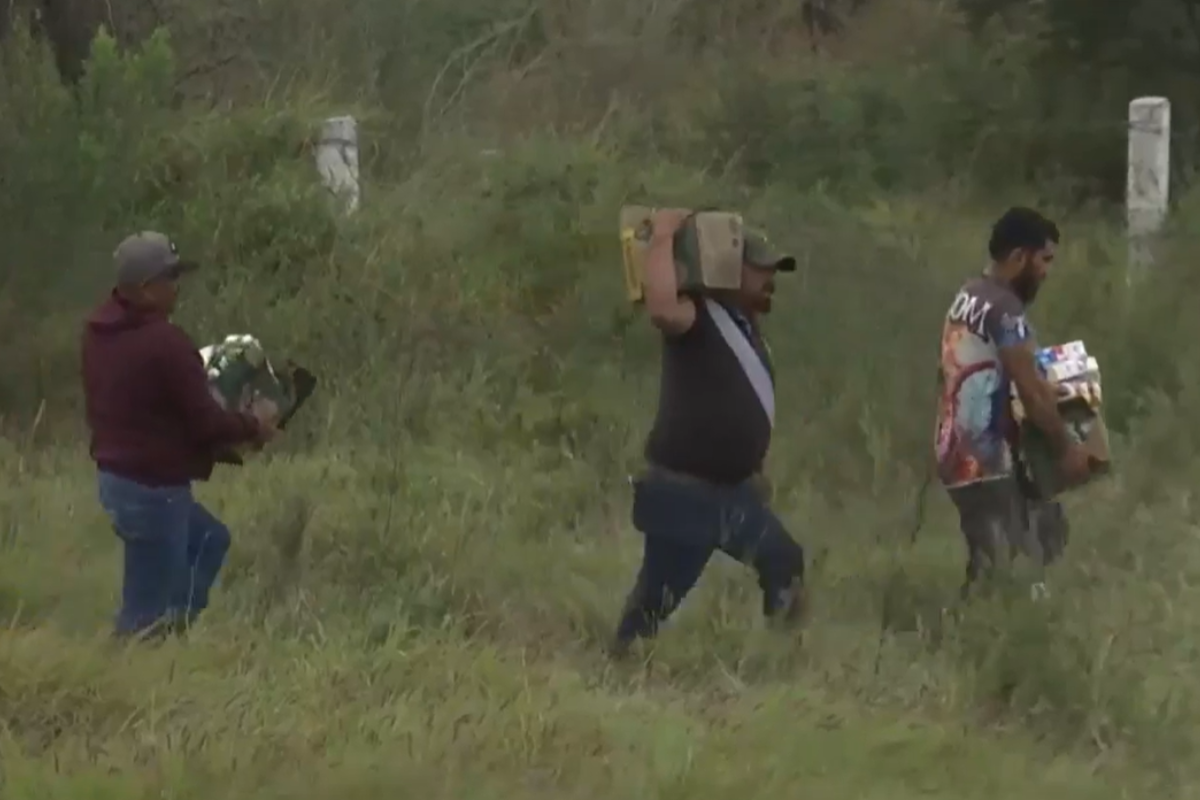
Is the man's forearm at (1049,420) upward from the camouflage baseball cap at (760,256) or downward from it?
downward

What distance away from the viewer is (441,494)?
7301 millimetres

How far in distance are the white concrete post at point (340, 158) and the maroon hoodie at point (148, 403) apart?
204 inches

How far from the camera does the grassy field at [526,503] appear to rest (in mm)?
4480

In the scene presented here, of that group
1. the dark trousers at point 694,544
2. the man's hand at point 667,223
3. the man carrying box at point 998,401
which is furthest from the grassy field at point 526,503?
the man's hand at point 667,223

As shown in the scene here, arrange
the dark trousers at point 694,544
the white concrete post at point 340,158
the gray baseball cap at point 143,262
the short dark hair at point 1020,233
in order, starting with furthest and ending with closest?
the white concrete post at point 340,158, the short dark hair at point 1020,233, the dark trousers at point 694,544, the gray baseball cap at point 143,262

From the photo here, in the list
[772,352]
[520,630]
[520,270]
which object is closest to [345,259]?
[520,270]

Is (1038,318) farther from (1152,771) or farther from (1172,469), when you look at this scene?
(1152,771)

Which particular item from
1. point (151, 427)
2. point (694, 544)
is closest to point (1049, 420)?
point (694, 544)

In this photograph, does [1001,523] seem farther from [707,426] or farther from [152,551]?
[152,551]

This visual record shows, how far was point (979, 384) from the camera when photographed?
562cm

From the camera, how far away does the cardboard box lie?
Answer: 5.07 meters

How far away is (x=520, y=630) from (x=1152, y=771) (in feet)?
6.84

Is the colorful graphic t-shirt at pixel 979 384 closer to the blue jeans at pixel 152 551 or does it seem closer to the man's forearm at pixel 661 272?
the man's forearm at pixel 661 272

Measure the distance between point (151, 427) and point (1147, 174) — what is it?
20.1 ft
